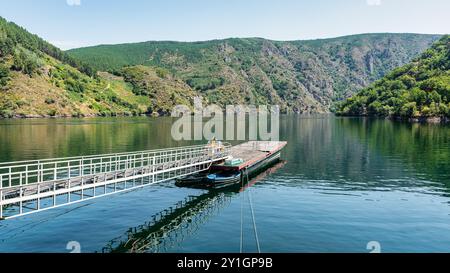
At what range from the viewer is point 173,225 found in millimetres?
38906

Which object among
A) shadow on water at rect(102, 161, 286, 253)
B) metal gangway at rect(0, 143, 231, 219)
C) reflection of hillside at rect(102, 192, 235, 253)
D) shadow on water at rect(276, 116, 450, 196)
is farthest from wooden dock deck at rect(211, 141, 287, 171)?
reflection of hillside at rect(102, 192, 235, 253)

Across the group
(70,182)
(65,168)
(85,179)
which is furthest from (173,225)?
(65,168)

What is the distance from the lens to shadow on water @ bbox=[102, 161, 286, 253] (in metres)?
32.6

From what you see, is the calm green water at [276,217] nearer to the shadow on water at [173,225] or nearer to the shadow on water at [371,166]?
the shadow on water at [173,225]

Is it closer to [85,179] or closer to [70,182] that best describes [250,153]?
[85,179]

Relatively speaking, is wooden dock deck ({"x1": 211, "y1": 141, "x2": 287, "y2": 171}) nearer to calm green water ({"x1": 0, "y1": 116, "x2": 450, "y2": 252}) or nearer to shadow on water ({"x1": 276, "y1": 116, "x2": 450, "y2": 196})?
calm green water ({"x1": 0, "y1": 116, "x2": 450, "y2": 252})

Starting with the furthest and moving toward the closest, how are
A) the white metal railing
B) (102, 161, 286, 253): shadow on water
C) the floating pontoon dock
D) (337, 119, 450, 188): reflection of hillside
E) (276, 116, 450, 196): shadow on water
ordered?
(337, 119, 450, 188): reflection of hillside, (276, 116, 450, 196): shadow on water, the white metal railing, the floating pontoon dock, (102, 161, 286, 253): shadow on water

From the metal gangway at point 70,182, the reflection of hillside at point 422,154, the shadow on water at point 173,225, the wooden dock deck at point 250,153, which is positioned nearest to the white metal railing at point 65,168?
the metal gangway at point 70,182

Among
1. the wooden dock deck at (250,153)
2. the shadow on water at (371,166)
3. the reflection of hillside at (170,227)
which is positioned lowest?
the reflection of hillside at (170,227)

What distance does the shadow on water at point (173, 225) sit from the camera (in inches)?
1283

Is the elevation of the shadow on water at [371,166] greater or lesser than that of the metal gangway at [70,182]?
lesser

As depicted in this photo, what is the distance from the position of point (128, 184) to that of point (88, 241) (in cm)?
2560

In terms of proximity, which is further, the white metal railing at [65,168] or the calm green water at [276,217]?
the white metal railing at [65,168]
